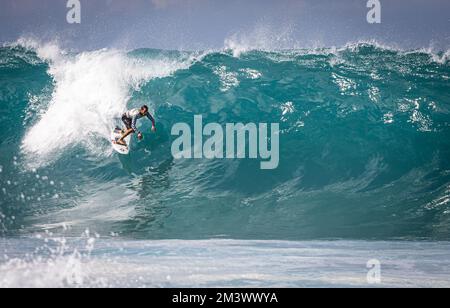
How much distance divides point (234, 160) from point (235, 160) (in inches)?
0.7

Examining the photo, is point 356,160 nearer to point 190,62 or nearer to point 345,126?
point 345,126

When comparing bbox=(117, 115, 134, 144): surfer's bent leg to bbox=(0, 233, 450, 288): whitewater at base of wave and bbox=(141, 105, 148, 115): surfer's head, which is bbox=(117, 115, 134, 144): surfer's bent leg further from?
bbox=(0, 233, 450, 288): whitewater at base of wave

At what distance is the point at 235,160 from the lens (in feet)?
31.7

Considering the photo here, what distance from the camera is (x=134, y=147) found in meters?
9.73

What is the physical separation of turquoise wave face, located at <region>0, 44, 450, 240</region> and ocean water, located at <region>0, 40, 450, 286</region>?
0.03 metres

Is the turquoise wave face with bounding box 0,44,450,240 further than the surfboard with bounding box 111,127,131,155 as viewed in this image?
No

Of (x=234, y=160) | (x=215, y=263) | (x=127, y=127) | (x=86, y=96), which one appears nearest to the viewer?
(x=215, y=263)

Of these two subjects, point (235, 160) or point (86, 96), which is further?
point (86, 96)

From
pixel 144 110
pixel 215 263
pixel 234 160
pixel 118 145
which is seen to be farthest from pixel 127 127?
pixel 215 263

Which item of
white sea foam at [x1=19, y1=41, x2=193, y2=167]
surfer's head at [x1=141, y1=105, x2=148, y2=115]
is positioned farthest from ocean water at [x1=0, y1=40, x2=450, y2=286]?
surfer's head at [x1=141, y1=105, x2=148, y2=115]

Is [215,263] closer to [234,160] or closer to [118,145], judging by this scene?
[234,160]

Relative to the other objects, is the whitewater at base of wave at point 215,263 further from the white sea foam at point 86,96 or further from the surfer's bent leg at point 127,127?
the white sea foam at point 86,96

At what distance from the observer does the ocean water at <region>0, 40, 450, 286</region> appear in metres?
→ 7.44
